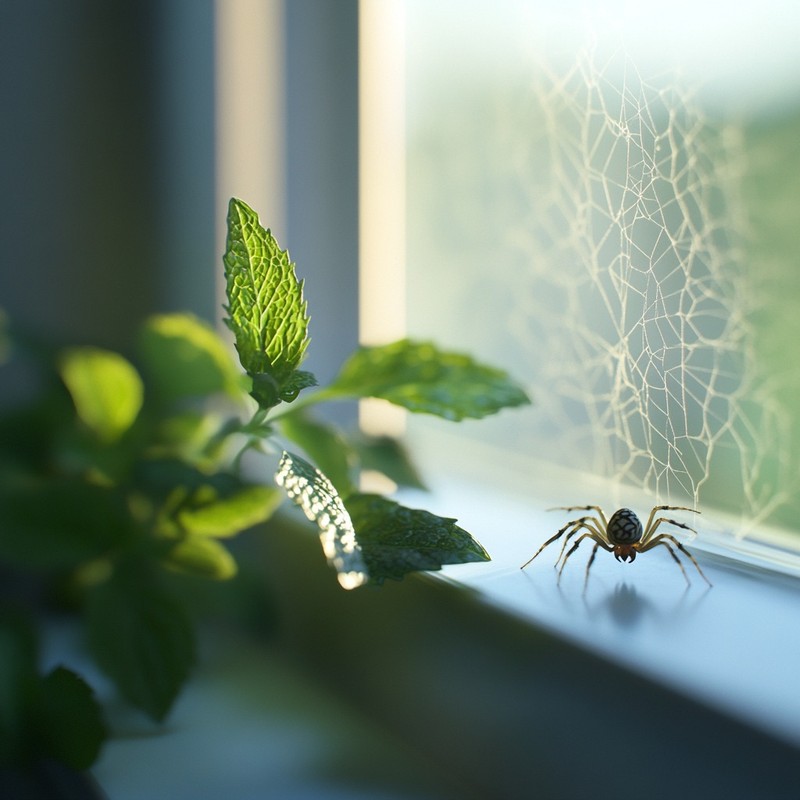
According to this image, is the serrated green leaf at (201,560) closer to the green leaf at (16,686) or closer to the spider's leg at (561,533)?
the green leaf at (16,686)

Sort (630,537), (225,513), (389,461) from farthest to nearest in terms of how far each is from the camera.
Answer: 1. (389,461)
2. (225,513)
3. (630,537)

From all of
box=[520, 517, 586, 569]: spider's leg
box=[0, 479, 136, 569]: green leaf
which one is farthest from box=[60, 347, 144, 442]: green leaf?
box=[520, 517, 586, 569]: spider's leg

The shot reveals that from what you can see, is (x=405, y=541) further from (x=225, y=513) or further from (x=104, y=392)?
(x=104, y=392)

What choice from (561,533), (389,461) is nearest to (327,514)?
(561,533)

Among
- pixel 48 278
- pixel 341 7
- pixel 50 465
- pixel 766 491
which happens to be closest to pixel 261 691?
pixel 50 465

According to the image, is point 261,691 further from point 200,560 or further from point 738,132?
point 738,132

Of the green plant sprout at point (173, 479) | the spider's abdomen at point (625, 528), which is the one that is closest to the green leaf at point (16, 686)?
the green plant sprout at point (173, 479)

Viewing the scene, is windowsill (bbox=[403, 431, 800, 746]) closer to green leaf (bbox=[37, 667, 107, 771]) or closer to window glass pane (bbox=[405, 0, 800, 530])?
window glass pane (bbox=[405, 0, 800, 530])

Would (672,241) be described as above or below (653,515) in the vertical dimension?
above
